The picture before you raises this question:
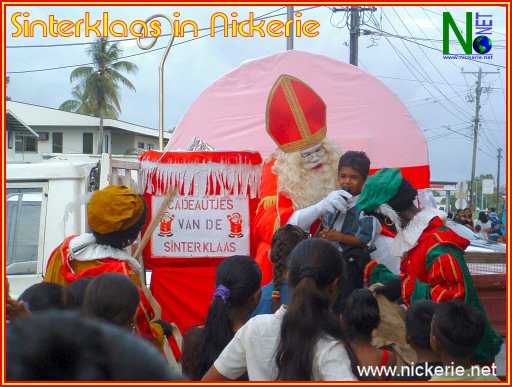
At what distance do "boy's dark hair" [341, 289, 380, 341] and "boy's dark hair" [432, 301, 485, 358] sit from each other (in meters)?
0.51

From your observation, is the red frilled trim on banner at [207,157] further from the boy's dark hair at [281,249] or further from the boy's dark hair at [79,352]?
the boy's dark hair at [79,352]

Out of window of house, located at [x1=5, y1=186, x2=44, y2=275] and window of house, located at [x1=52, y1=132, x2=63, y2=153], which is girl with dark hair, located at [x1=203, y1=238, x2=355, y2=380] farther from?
window of house, located at [x1=52, y1=132, x2=63, y2=153]

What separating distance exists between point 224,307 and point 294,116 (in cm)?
218

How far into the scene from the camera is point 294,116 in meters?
4.98

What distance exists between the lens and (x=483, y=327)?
292 cm

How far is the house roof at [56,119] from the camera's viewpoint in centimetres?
3747

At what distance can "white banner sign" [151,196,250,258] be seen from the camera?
518 cm

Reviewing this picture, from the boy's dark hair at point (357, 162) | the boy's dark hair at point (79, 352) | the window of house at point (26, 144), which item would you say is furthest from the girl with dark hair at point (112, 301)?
the window of house at point (26, 144)

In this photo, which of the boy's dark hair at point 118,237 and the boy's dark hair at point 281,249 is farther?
the boy's dark hair at point 118,237

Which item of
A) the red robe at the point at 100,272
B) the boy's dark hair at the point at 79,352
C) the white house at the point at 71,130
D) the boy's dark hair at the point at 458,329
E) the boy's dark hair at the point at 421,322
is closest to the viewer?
the boy's dark hair at the point at 79,352

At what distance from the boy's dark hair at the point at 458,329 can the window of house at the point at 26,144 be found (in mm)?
27847

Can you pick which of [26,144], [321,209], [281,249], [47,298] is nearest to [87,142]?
[26,144]

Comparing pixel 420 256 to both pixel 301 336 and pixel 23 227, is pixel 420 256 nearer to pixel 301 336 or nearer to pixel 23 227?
pixel 301 336

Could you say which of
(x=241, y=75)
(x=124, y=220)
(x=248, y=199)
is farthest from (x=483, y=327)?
(x=241, y=75)
